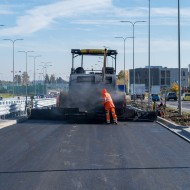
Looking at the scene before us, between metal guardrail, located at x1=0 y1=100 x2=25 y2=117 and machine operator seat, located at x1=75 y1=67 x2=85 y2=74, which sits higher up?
machine operator seat, located at x1=75 y1=67 x2=85 y2=74

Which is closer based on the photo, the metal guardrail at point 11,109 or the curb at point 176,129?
the curb at point 176,129

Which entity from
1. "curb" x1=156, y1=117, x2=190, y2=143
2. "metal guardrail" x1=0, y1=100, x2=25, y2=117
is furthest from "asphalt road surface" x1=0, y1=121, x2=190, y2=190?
"metal guardrail" x1=0, y1=100, x2=25, y2=117

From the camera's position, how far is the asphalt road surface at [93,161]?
29.7 feet

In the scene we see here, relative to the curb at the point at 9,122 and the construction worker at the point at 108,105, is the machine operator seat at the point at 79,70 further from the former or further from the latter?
the construction worker at the point at 108,105

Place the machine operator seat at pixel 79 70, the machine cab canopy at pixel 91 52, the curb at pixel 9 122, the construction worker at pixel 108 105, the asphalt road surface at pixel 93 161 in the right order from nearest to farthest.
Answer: the asphalt road surface at pixel 93 161 → the curb at pixel 9 122 → the construction worker at pixel 108 105 → the machine cab canopy at pixel 91 52 → the machine operator seat at pixel 79 70

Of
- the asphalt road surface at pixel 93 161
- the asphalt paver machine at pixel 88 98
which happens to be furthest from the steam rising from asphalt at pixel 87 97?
the asphalt road surface at pixel 93 161

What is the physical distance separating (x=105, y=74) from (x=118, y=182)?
16.9m

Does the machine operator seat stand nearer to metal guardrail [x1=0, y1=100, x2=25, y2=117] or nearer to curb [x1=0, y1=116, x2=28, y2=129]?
curb [x1=0, y1=116, x2=28, y2=129]

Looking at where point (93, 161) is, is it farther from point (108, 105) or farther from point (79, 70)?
point (79, 70)

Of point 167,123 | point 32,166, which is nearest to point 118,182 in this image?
point 32,166

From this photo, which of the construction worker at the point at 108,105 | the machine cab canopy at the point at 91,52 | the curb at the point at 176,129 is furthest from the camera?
the machine cab canopy at the point at 91,52

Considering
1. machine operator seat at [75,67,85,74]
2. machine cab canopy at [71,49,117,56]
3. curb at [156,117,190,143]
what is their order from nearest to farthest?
1. curb at [156,117,190,143]
2. machine cab canopy at [71,49,117,56]
3. machine operator seat at [75,67,85,74]

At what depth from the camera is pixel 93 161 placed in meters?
Answer: 11.6

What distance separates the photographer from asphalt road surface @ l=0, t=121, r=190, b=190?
29.7 ft
